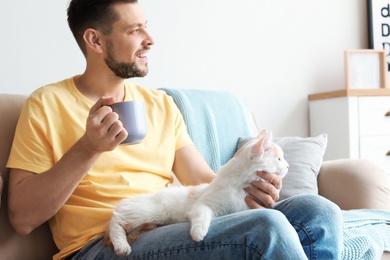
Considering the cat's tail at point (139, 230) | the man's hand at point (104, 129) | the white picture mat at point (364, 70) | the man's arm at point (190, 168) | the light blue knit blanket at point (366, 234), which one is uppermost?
the man's hand at point (104, 129)

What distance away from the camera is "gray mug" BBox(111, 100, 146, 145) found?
1314 mm

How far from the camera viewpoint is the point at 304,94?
3328 mm

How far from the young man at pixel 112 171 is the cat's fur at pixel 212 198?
0.04 meters

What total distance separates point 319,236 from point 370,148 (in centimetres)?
185

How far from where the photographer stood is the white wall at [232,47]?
2.53m

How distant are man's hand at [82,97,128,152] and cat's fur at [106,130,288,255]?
20cm

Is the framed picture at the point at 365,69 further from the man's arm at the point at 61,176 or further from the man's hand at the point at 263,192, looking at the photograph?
the man's arm at the point at 61,176

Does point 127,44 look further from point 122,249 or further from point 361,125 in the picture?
point 361,125

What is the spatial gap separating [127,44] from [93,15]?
5.4 inches

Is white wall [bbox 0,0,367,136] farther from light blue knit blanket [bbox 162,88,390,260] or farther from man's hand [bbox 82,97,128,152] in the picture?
man's hand [bbox 82,97,128,152]

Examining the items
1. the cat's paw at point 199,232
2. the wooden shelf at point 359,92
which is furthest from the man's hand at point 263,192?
the wooden shelf at point 359,92

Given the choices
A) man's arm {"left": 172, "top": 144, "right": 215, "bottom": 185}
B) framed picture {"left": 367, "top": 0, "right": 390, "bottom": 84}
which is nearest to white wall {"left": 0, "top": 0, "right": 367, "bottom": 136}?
framed picture {"left": 367, "top": 0, "right": 390, "bottom": 84}

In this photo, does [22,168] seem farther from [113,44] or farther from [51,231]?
[113,44]

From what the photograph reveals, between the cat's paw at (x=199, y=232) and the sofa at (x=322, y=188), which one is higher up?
the cat's paw at (x=199, y=232)
